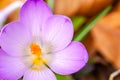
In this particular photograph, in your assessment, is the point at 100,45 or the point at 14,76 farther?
the point at 100,45

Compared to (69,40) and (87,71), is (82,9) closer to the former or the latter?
(87,71)

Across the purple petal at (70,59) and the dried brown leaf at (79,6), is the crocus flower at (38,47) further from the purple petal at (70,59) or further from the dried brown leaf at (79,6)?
the dried brown leaf at (79,6)

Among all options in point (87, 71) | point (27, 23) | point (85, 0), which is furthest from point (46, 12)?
point (85, 0)

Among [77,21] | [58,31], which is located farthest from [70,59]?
[77,21]

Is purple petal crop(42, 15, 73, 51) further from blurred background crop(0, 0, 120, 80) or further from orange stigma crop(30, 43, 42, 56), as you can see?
blurred background crop(0, 0, 120, 80)

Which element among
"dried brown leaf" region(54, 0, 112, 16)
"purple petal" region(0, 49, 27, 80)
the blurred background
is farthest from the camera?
"dried brown leaf" region(54, 0, 112, 16)

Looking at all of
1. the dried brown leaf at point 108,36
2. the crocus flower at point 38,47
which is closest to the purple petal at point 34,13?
the crocus flower at point 38,47

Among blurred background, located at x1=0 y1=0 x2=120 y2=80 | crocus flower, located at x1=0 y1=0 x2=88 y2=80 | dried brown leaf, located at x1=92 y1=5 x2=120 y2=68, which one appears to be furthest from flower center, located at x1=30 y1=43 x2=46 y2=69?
dried brown leaf, located at x1=92 y1=5 x2=120 y2=68
